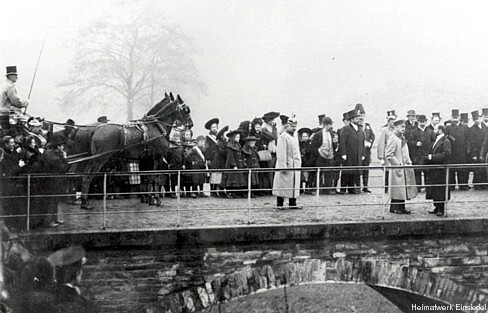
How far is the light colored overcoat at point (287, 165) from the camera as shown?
10.4 m

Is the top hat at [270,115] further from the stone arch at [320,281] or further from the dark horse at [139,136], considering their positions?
the stone arch at [320,281]

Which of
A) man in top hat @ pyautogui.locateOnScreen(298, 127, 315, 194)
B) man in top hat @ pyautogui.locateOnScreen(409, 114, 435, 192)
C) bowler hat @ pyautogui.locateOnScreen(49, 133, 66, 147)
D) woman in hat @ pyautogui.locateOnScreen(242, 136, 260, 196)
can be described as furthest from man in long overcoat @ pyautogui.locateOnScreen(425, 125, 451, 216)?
bowler hat @ pyautogui.locateOnScreen(49, 133, 66, 147)

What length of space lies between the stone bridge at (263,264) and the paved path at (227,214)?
1.11ft

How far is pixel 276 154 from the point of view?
11641 millimetres

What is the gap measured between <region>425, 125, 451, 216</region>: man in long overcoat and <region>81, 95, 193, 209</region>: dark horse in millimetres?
4914

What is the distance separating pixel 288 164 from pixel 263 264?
241 cm

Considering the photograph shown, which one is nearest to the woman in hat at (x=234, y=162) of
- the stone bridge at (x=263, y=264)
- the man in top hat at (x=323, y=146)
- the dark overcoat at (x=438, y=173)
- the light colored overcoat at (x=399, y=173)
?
the man in top hat at (x=323, y=146)

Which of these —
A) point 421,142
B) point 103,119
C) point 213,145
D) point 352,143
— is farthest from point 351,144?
point 103,119

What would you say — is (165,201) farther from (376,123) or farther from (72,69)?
(376,123)

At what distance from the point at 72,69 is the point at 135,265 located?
4.89 meters

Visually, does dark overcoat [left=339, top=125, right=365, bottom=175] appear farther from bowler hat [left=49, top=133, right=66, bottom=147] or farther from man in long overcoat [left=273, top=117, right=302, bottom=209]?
bowler hat [left=49, top=133, right=66, bottom=147]

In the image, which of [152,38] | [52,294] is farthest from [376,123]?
[52,294]

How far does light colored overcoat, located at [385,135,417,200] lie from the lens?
410 inches

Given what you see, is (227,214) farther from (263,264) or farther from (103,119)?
(103,119)
